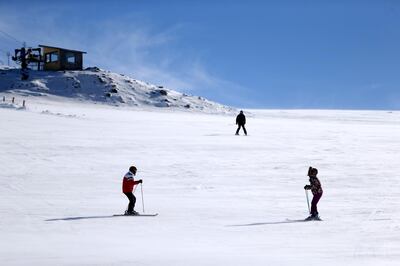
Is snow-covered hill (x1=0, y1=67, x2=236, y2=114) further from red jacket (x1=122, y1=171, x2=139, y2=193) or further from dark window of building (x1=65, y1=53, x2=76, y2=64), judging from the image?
red jacket (x1=122, y1=171, x2=139, y2=193)

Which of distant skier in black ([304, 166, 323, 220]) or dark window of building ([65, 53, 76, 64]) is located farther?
dark window of building ([65, 53, 76, 64])

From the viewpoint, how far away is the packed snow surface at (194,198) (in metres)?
9.74

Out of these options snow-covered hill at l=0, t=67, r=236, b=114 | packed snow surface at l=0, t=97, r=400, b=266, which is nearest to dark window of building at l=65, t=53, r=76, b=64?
snow-covered hill at l=0, t=67, r=236, b=114

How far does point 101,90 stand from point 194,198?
45640 millimetres

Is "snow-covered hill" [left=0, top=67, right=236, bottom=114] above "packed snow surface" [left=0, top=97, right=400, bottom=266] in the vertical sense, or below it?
above

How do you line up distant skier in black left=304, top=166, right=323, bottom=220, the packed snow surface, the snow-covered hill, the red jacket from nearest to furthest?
the packed snow surface → distant skier in black left=304, top=166, right=323, bottom=220 → the red jacket → the snow-covered hill

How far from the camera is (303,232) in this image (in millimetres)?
11516

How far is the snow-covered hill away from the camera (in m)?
57.0

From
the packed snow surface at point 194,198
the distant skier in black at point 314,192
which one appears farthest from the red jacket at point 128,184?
the distant skier in black at point 314,192

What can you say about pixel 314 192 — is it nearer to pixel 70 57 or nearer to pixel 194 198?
pixel 194 198

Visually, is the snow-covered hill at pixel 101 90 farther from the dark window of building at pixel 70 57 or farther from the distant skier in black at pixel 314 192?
the distant skier in black at pixel 314 192

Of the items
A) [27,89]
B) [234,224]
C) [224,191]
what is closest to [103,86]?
[27,89]

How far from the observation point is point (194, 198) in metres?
15.5

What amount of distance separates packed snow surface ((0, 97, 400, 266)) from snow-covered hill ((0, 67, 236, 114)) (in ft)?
86.1
